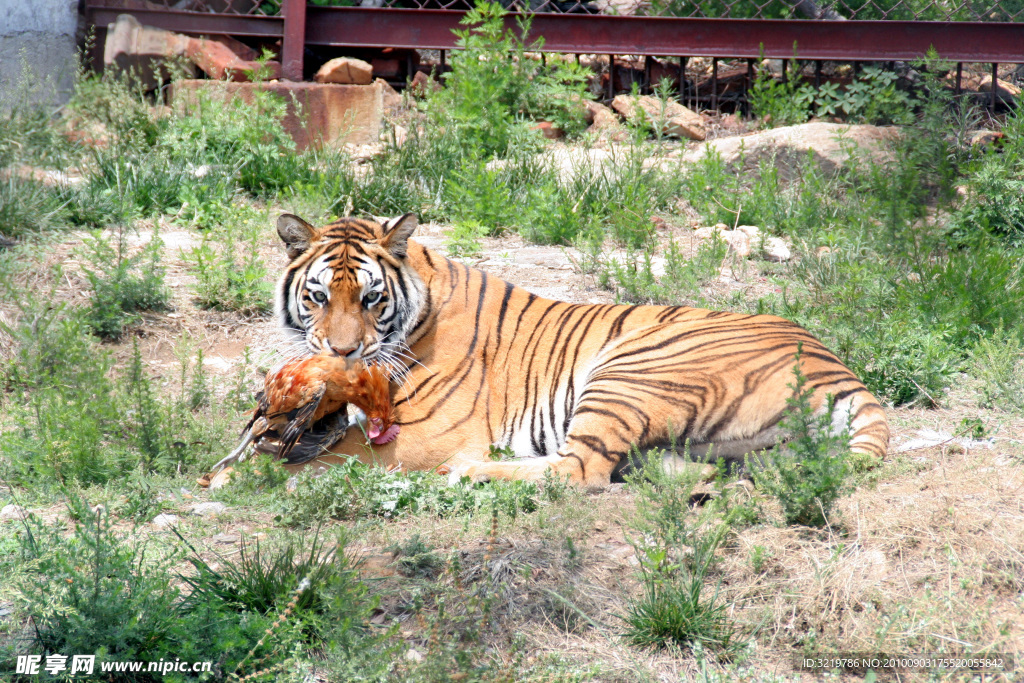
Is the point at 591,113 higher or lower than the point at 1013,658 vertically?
higher

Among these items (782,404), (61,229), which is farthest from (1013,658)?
(61,229)

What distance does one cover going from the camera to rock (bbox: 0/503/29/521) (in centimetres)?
329

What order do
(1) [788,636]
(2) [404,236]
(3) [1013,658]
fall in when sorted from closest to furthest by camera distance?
(3) [1013,658], (1) [788,636], (2) [404,236]

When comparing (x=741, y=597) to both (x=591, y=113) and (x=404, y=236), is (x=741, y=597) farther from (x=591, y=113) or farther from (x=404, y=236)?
(x=591, y=113)

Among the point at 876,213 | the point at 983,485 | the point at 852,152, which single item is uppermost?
the point at 852,152

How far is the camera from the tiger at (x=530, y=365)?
3775 mm

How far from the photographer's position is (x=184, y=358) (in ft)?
14.9

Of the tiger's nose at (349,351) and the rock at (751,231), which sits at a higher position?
the rock at (751,231)

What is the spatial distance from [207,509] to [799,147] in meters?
6.16

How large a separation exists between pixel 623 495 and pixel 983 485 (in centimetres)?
139

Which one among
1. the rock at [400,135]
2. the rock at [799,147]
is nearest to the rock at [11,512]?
the rock at [400,135]

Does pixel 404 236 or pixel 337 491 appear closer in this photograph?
pixel 337 491

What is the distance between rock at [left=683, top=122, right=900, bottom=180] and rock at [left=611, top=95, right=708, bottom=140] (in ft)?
1.21

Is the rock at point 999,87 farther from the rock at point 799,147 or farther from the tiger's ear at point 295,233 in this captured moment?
the tiger's ear at point 295,233
